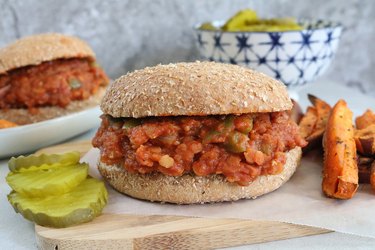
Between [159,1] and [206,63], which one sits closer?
[206,63]

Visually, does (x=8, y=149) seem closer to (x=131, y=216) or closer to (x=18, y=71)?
(x=18, y=71)

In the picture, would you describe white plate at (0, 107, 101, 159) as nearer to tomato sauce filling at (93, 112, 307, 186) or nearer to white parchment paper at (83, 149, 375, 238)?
white parchment paper at (83, 149, 375, 238)

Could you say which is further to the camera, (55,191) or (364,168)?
(364,168)

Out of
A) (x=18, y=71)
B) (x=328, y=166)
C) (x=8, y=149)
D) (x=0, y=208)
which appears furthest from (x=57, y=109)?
(x=328, y=166)

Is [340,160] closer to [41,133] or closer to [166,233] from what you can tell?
[166,233]

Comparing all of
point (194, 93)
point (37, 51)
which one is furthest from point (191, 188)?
point (37, 51)

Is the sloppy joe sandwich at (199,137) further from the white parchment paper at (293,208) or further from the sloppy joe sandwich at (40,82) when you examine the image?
the sloppy joe sandwich at (40,82)
